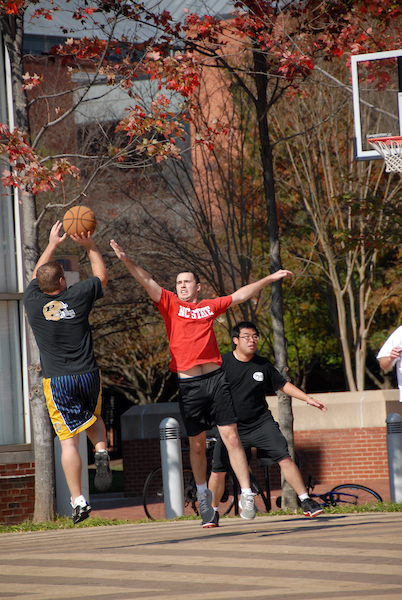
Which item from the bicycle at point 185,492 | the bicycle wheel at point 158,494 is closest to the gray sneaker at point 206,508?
the bicycle at point 185,492

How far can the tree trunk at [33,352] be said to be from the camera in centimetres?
1065

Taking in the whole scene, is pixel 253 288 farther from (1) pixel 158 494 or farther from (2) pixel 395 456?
(1) pixel 158 494

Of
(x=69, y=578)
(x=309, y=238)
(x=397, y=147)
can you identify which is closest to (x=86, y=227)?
(x=69, y=578)

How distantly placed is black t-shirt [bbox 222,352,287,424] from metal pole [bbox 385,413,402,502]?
335cm

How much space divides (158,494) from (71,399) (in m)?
5.42

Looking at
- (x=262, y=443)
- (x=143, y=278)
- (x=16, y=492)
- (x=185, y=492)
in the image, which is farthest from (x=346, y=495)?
(x=143, y=278)

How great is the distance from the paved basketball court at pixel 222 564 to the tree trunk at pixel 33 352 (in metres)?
3.45

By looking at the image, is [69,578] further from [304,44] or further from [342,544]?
[304,44]

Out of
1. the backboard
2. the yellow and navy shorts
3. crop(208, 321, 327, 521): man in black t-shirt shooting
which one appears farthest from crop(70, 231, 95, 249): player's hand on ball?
the backboard

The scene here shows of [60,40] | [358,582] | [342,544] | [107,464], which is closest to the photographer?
[358,582]

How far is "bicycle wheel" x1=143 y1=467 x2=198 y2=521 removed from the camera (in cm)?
1070

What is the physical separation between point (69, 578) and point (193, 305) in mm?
2642

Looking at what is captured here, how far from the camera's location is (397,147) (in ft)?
34.6

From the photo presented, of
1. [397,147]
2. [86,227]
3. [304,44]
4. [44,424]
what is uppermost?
[304,44]
